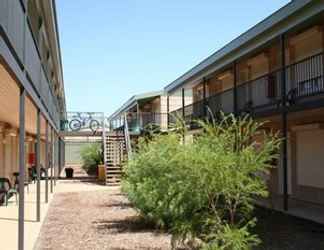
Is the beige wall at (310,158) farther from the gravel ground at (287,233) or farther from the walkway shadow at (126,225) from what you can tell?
the walkway shadow at (126,225)

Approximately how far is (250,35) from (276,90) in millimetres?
2192

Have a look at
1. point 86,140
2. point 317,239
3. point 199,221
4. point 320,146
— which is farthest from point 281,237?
point 86,140

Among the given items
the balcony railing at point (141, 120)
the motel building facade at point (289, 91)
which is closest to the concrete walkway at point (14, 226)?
the motel building facade at point (289, 91)

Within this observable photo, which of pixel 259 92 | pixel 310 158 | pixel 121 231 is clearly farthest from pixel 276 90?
pixel 121 231

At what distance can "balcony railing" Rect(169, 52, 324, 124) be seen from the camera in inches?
572

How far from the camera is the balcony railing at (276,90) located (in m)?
14.5

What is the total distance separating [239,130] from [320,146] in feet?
31.3

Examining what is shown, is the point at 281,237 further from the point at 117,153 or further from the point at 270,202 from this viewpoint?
the point at 117,153

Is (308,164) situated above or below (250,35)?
below

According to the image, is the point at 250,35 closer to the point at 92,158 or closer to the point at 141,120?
the point at 141,120

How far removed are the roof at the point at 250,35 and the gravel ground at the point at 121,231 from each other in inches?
213

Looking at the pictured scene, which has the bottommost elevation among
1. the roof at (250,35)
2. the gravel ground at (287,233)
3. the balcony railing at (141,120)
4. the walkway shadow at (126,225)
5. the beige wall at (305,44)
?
the walkway shadow at (126,225)

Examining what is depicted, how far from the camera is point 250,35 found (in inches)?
677

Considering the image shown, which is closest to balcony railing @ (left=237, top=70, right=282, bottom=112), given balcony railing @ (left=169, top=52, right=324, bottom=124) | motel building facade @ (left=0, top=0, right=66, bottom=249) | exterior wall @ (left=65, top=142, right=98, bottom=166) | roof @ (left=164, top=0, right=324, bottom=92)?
balcony railing @ (left=169, top=52, right=324, bottom=124)
